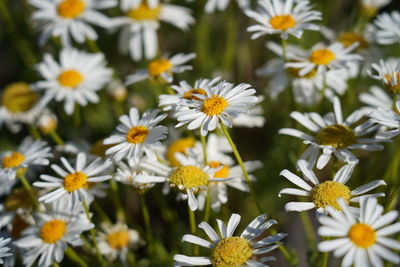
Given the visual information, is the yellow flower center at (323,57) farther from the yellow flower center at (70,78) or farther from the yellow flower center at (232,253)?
the yellow flower center at (70,78)

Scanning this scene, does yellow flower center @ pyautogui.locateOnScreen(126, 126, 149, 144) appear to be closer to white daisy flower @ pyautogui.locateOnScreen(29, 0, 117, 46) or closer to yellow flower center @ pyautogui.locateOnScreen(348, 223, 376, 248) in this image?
yellow flower center @ pyautogui.locateOnScreen(348, 223, 376, 248)

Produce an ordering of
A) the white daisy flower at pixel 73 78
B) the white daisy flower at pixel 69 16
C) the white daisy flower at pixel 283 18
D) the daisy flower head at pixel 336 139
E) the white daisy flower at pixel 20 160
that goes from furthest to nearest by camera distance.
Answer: the white daisy flower at pixel 69 16 → the white daisy flower at pixel 73 78 → the white daisy flower at pixel 283 18 → the white daisy flower at pixel 20 160 → the daisy flower head at pixel 336 139

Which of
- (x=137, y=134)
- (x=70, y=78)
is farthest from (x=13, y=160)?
(x=70, y=78)

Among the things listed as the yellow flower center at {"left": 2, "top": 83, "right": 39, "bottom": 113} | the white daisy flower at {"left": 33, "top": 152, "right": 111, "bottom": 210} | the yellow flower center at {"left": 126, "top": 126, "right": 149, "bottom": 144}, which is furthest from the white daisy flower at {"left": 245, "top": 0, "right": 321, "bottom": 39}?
the yellow flower center at {"left": 2, "top": 83, "right": 39, "bottom": 113}

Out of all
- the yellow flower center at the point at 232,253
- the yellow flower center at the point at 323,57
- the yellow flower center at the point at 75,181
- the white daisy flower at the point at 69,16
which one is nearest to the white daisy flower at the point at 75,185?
the yellow flower center at the point at 75,181

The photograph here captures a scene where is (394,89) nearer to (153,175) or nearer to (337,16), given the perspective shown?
(153,175)

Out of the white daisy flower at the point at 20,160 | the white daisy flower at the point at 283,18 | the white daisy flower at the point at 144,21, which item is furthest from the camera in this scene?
the white daisy flower at the point at 144,21

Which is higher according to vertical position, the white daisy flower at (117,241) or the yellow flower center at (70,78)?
the yellow flower center at (70,78)
